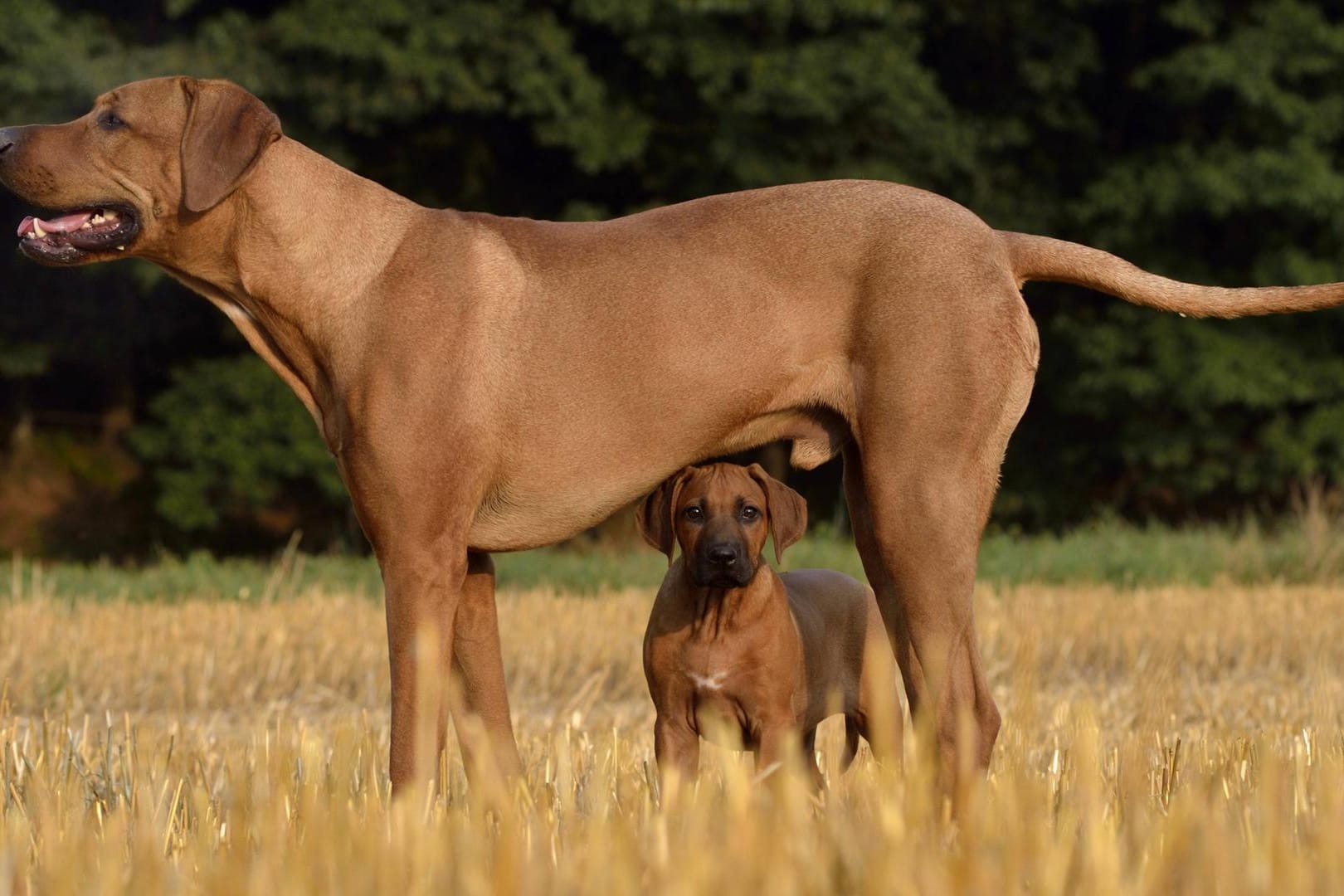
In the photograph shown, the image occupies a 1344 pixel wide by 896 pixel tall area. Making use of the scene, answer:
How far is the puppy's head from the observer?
5.46m

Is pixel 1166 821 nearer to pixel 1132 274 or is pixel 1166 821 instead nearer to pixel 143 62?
pixel 1132 274

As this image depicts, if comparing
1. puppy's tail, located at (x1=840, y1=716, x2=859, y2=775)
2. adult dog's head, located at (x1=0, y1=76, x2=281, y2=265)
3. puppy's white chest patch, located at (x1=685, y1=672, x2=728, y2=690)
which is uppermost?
adult dog's head, located at (x1=0, y1=76, x2=281, y2=265)

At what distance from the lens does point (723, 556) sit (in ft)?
17.8

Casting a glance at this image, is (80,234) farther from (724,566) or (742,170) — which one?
(742,170)

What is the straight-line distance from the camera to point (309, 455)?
65.3 feet

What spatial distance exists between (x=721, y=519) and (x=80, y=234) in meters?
2.29

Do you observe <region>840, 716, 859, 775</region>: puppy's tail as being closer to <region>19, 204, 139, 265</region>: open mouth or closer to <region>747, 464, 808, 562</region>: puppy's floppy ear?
<region>747, 464, 808, 562</region>: puppy's floppy ear

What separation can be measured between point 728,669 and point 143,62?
15.4 m

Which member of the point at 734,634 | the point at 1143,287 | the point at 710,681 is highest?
the point at 1143,287

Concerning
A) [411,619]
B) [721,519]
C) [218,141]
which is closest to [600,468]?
[411,619]

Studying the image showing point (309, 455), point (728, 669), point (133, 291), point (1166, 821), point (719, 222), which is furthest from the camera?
point (133, 291)

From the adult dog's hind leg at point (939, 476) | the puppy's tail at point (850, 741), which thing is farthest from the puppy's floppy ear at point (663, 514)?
the adult dog's hind leg at point (939, 476)

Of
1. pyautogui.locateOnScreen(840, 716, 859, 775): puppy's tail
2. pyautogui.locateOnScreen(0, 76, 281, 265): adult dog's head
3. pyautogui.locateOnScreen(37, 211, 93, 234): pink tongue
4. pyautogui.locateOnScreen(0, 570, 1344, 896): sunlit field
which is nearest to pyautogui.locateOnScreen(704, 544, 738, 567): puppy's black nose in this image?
pyautogui.locateOnScreen(0, 570, 1344, 896): sunlit field

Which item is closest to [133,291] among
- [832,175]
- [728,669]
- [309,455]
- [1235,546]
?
[309,455]
